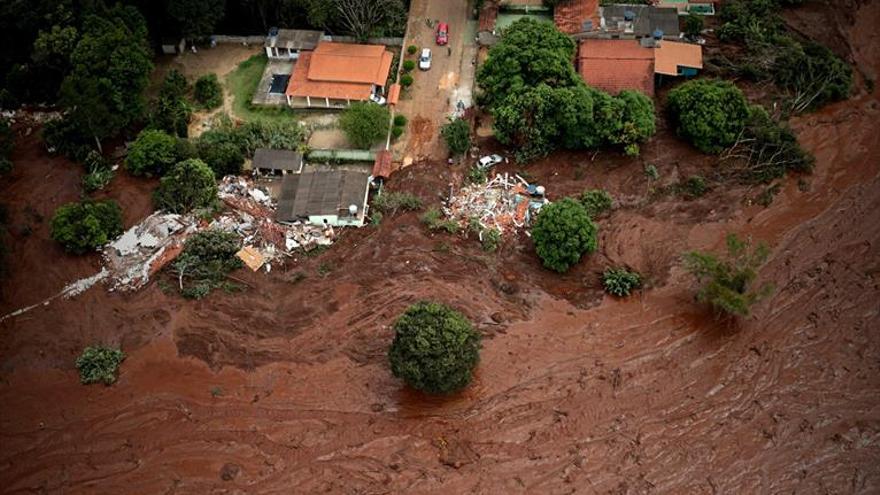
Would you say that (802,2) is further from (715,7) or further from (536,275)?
(536,275)

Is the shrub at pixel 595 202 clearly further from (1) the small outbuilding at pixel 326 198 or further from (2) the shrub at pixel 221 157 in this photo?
(2) the shrub at pixel 221 157

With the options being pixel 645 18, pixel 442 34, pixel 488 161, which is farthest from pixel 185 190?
pixel 645 18

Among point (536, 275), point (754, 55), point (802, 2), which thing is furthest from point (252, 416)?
point (802, 2)

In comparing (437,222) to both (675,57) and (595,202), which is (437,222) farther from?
(675,57)

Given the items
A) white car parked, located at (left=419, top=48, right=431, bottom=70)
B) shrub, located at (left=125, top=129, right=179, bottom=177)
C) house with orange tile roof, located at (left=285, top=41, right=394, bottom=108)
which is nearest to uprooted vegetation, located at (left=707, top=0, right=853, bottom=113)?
white car parked, located at (left=419, top=48, right=431, bottom=70)

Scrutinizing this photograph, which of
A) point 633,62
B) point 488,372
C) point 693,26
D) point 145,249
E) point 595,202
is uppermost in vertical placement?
point 693,26
